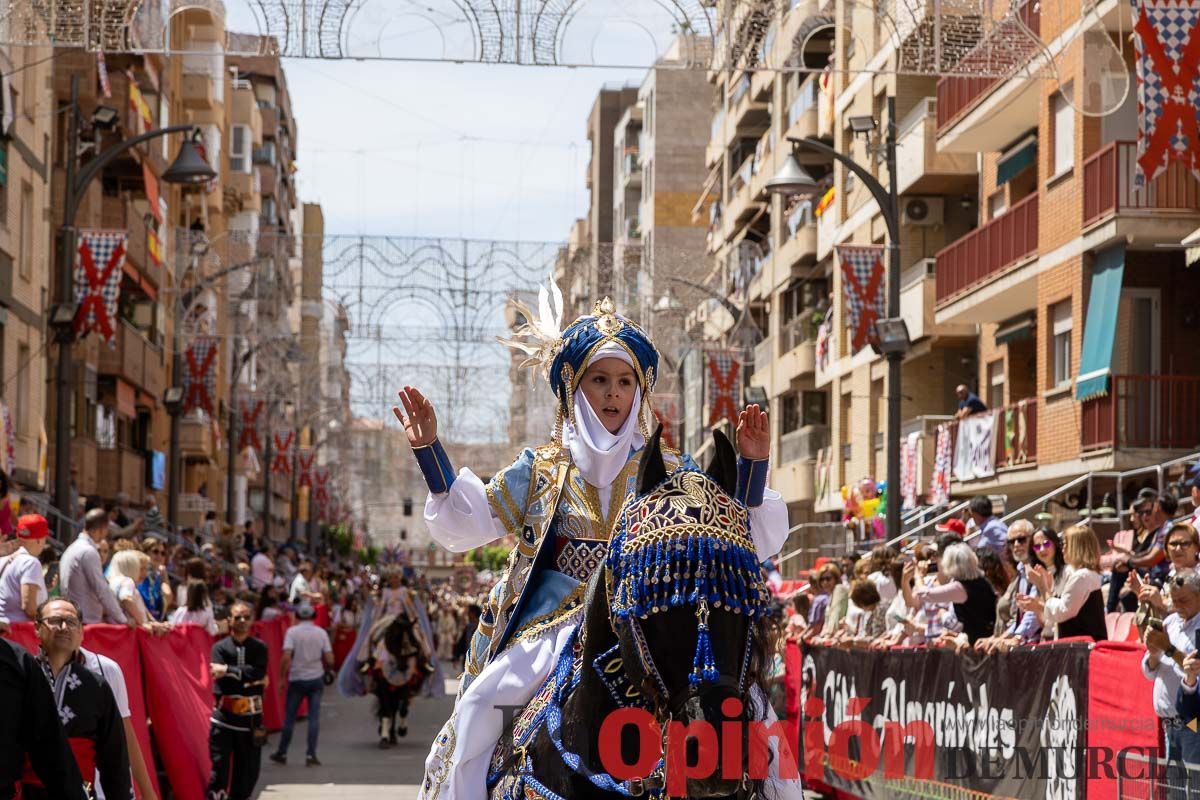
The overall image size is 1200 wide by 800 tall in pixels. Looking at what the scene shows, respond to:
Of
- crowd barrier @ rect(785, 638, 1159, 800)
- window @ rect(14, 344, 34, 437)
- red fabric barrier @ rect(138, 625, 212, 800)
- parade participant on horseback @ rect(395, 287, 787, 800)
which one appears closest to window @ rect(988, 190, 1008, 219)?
window @ rect(14, 344, 34, 437)

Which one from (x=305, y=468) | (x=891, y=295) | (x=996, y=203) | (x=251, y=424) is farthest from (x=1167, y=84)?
(x=305, y=468)

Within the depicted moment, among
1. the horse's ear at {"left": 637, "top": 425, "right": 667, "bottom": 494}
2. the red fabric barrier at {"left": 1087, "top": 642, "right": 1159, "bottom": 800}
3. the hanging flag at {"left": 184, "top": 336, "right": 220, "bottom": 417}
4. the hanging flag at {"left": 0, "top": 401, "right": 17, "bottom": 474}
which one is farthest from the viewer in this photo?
the hanging flag at {"left": 184, "top": 336, "right": 220, "bottom": 417}

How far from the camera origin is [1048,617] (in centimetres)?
1173

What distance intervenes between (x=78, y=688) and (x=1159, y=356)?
758 inches

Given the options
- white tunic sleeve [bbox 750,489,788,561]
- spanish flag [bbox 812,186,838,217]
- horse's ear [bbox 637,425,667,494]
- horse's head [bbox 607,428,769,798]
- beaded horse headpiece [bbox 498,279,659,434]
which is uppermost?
spanish flag [bbox 812,186,838,217]

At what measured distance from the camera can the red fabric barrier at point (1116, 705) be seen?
367 inches

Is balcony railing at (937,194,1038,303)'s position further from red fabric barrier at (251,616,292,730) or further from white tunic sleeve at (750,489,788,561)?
white tunic sleeve at (750,489,788,561)

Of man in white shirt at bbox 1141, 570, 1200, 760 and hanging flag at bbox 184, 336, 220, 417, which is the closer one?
man in white shirt at bbox 1141, 570, 1200, 760

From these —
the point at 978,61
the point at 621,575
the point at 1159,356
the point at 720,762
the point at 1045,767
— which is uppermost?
the point at 978,61

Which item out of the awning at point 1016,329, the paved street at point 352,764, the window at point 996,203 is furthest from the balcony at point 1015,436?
the paved street at point 352,764

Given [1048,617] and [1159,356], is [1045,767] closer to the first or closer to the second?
[1048,617]

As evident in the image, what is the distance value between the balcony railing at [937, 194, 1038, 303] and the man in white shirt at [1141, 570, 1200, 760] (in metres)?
20.0

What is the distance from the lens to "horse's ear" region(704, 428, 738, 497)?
15.7 feet

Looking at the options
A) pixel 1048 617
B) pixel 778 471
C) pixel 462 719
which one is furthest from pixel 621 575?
pixel 778 471
